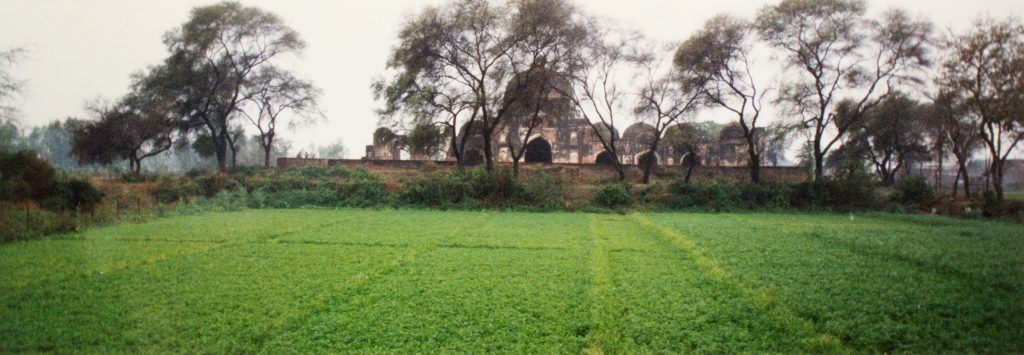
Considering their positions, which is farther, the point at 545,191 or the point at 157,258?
the point at 545,191

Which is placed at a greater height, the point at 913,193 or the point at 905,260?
the point at 913,193

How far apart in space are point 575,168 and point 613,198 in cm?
833

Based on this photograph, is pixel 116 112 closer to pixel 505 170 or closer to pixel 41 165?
pixel 41 165

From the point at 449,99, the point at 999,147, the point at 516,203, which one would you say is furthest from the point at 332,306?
the point at 999,147

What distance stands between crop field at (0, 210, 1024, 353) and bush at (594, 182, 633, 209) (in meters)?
7.14

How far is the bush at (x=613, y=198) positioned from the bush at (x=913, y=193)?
25.5 ft

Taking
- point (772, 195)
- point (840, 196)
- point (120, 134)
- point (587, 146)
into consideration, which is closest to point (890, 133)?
point (840, 196)

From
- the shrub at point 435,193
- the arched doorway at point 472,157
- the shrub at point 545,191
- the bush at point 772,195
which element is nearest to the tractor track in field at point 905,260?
the bush at point 772,195

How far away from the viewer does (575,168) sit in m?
22.5

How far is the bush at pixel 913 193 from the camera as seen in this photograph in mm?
13609

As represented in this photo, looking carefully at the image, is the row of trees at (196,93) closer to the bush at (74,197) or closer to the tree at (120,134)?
the tree at (120,134)

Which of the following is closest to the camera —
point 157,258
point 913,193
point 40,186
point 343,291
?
point 343,291

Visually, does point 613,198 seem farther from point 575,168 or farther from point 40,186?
point 40,186

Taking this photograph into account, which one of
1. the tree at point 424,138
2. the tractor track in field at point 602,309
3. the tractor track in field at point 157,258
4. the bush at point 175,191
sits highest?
the tree at point 424,138
